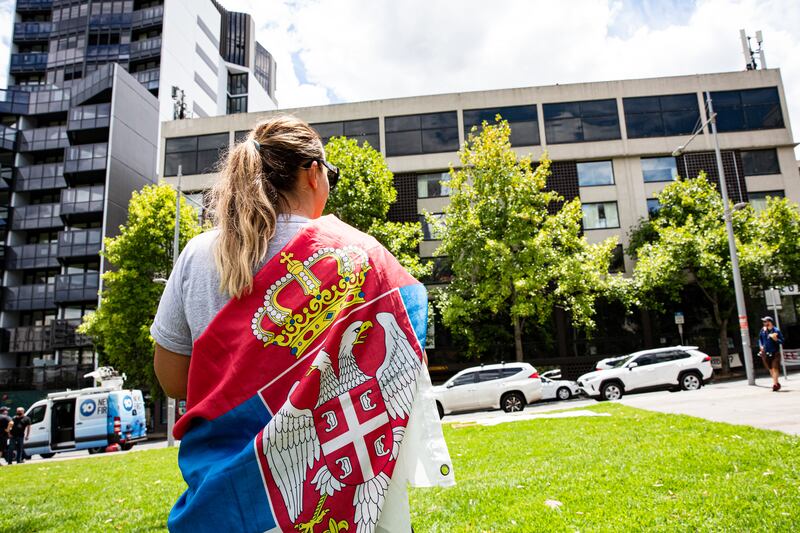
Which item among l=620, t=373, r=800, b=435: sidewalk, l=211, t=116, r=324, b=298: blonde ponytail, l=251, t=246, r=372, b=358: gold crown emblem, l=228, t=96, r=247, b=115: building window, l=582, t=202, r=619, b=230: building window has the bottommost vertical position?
l=620, t=373, r=800, b=435: sidewalk

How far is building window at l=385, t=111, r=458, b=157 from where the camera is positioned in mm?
31594

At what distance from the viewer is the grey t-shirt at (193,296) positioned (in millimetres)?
1454

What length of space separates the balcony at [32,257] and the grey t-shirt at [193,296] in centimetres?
4323

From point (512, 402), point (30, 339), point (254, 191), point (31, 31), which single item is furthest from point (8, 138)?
point (254, 191)

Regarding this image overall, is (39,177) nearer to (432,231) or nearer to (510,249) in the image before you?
(432,231)

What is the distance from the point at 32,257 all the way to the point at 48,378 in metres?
9.68

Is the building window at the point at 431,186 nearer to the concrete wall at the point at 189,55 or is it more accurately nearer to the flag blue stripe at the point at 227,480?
the concrete wall at the point at 189,55

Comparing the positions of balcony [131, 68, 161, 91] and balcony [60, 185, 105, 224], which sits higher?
balcony [131, 68, 161, 91]

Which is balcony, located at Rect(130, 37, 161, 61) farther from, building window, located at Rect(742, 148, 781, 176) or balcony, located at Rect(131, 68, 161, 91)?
building window, located at Rect(742, 148, 781, 176)

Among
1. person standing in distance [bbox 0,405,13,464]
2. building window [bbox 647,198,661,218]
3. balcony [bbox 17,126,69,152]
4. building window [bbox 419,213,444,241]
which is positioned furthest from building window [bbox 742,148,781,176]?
balcony [bbox 17,126,69,152]

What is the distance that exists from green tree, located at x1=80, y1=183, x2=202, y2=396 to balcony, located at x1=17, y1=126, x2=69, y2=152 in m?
19.1

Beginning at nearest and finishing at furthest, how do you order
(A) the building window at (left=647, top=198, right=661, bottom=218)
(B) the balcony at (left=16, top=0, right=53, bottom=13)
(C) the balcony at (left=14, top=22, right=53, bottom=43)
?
(A) the building window at (left=647, top=198, right=661, bottom=218), (C) the balcony at (left=14, top=22, right=53, bottom=43), (B) the balcony at (left=16, top=0, right=53, bottom=13)

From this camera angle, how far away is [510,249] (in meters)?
24.6

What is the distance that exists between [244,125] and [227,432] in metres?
35.1
